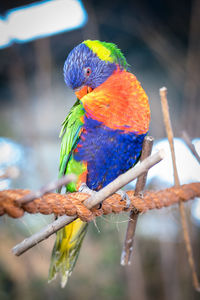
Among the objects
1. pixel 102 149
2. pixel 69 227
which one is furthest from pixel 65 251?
pixel 102 149

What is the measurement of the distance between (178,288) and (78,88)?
2.41m

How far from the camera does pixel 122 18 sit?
2516 mm

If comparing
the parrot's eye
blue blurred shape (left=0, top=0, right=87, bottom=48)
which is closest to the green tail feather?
the parrot's eye

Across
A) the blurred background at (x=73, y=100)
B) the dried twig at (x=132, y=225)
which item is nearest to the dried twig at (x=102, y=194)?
the dried twig at (x=132, y=225)

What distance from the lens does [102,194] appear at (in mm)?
618

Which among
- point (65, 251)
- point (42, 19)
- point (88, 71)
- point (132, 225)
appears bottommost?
point (65, 251)

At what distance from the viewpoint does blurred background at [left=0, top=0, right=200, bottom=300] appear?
85.7 inches

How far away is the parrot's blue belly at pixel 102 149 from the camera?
3.37ft

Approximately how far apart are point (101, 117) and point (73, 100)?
1.67 meters

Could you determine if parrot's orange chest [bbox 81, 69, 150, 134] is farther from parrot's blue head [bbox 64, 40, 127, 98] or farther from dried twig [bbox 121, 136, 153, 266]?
dried twig [bbox 121, 136, 153, 266]

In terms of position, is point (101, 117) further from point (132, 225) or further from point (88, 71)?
point (132, 225)

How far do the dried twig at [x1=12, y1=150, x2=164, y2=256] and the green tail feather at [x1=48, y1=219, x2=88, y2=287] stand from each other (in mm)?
586

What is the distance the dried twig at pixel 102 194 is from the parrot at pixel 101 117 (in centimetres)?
38

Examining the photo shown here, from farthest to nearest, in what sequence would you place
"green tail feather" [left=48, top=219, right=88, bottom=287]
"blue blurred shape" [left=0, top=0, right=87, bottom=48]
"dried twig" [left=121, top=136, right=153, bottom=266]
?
1. "blue blurred shape" [left=0, top=0, right=87, bottom=48]
2. "green tail feather" [left=48, top=219, right=88, bottom=287]
3. "dried twig" [left=121, top=136, right=153, bottom=266]
